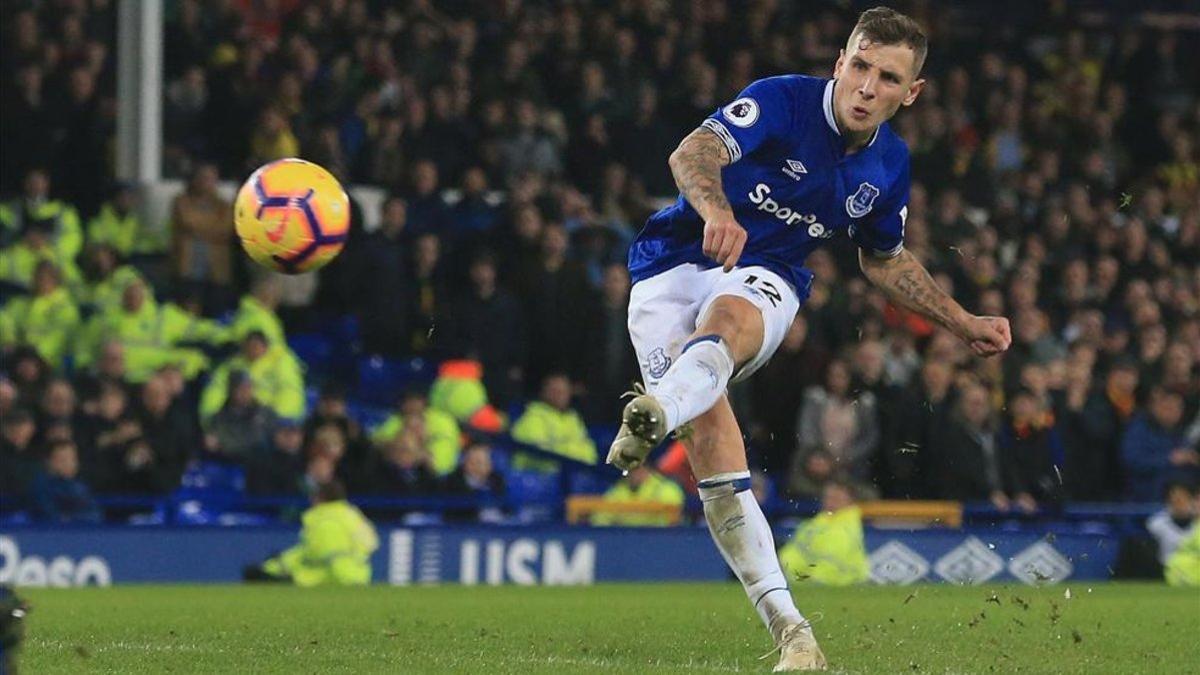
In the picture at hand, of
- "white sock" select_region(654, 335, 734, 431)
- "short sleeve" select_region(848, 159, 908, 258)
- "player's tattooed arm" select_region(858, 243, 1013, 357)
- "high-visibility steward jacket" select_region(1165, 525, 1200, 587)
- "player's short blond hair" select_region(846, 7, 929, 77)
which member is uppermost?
"player's short blond hair" select_region(846, 7, 929, 77)

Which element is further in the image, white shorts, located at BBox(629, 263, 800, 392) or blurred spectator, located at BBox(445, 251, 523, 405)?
blurred spectator, located at BBox(445, 251, 523, 405)

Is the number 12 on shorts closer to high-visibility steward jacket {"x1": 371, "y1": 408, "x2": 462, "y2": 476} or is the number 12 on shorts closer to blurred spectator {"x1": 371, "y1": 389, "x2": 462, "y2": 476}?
blurred spectator {"x1": 371, "y1": 389, "x2": 462, "y2": 476}

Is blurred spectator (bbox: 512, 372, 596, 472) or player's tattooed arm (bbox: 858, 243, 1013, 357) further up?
player's tattooed arm (bbox: 858, 243, 1013, 357)

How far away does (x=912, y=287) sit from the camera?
26.4ft

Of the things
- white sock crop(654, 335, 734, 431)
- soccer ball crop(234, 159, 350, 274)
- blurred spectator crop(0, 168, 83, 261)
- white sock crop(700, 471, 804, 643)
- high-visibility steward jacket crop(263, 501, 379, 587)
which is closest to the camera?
white sock crop(654, 335, 734, 431)

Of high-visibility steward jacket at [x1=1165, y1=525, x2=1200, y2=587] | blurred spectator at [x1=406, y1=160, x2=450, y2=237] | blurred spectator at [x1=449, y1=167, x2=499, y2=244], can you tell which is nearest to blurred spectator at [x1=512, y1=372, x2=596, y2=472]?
blurred spectator at [x1=449, y1=167, x2=499, y2=244]

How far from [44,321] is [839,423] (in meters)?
5.35

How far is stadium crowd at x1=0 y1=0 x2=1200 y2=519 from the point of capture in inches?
→ 591

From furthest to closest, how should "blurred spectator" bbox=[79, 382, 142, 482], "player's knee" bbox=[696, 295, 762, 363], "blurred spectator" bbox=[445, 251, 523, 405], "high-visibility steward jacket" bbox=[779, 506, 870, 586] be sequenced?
"blurred spectator" bbox=[445, 251, 523, 405], "high-visibility steward jacket" bbox=[779, 506, 870, 586], "blurred spectator" bbox=[79, 382, 142, 482], "player's knee" bbox=[696, 295, 762, 363]

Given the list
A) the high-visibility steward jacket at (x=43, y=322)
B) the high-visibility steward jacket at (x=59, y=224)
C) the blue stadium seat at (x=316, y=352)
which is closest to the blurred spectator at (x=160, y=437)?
the high-visibility steward jacket at (x=43, y=322)

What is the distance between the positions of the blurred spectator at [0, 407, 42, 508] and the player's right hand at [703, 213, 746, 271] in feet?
27.5

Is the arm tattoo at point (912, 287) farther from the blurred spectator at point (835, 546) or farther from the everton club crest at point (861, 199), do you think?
the blurred spectator at point (835, 546)

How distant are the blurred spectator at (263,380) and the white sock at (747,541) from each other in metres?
7.99

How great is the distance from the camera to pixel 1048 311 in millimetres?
17719
